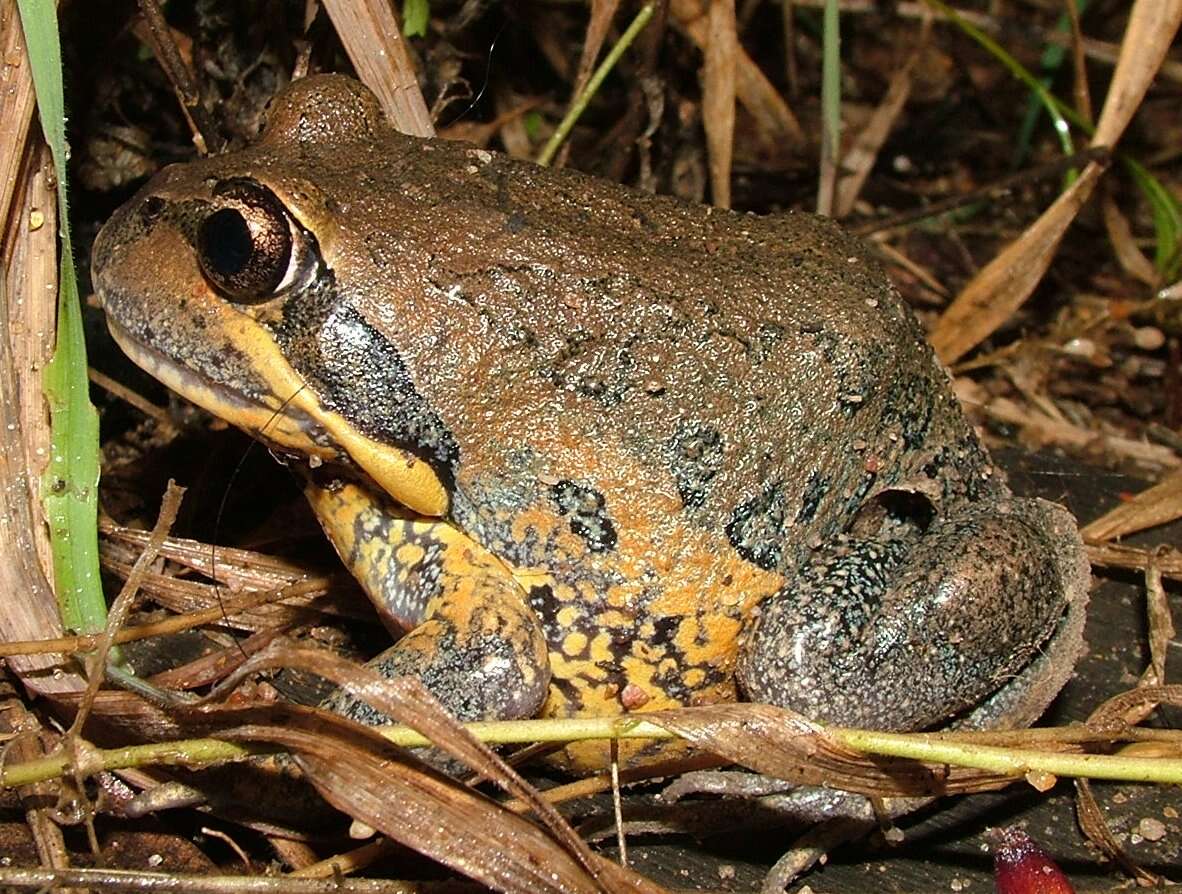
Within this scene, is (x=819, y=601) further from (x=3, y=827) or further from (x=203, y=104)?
(x=203, y=104)

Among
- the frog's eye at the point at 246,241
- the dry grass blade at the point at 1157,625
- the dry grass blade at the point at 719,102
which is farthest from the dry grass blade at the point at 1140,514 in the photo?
the frog's eye at the point at 246,241

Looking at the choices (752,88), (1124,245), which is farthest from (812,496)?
(1124,245)

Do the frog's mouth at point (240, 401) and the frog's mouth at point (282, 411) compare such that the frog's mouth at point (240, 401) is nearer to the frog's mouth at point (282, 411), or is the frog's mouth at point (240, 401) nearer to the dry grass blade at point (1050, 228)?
the frog's mouth at point (282, 411)

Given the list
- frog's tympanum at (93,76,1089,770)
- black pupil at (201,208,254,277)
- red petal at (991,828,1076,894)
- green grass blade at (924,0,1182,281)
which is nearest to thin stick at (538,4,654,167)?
frog's tympanum at (93,76,1089,770)

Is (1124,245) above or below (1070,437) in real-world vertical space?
above

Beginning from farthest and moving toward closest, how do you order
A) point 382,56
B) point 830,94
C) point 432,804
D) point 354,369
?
point 830,94 < point 382,56 < point 354,369 < point 432,804

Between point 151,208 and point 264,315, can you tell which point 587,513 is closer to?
point 264,315
